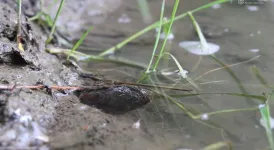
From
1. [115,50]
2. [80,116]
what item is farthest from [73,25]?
[80,116]

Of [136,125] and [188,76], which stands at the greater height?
[188,76]

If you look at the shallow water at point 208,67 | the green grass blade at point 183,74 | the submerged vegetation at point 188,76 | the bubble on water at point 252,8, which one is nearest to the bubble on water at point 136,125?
the shallow water at point 208,67

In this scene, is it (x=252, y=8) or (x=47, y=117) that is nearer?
(x=47, y=117)

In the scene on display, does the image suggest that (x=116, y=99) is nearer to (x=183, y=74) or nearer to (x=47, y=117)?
(x=47, y=117)

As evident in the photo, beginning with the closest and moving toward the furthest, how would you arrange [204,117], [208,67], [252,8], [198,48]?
1. [204,117]
2. [208,67]
3. [198,48]
4. [252,8]

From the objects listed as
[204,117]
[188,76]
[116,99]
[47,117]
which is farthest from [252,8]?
[47,117]

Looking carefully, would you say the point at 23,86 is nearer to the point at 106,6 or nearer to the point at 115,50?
the point at 115,50
